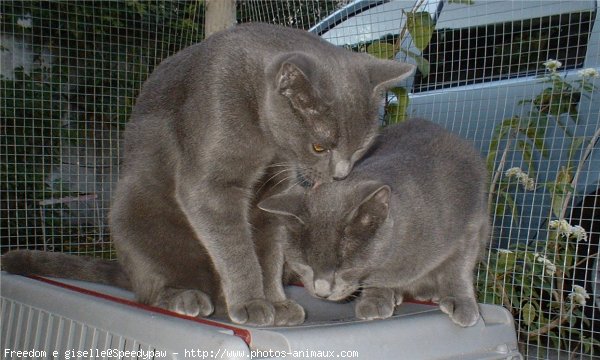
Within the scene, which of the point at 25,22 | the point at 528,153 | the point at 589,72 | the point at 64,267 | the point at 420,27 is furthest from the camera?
Result: the point at 25,22

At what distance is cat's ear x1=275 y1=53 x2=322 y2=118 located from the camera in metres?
1.18

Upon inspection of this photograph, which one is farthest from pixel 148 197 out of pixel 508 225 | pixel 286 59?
pixel 508 225

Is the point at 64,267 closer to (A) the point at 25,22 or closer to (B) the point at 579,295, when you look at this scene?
(B) the point at 579,295

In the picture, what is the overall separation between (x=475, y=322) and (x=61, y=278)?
1.06 metres

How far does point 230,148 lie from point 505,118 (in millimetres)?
1478

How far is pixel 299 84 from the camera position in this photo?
121cm

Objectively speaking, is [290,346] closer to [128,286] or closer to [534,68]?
[128,286]

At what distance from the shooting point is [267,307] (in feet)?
4.09

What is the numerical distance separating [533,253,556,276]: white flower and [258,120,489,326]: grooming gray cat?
0.54 m

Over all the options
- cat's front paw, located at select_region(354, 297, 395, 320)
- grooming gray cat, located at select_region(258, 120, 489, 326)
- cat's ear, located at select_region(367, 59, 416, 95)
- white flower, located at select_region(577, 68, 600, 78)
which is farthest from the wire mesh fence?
cat's ear, located at select_region(367, 59, 416, 95)

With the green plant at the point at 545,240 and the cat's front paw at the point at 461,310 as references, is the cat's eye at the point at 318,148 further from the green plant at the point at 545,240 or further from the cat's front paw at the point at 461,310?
the green plant at the point at 545,240

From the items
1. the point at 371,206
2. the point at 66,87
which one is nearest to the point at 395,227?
the point at 371,206

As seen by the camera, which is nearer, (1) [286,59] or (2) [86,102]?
(1) [286,59]

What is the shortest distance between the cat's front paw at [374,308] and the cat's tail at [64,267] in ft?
2.07
